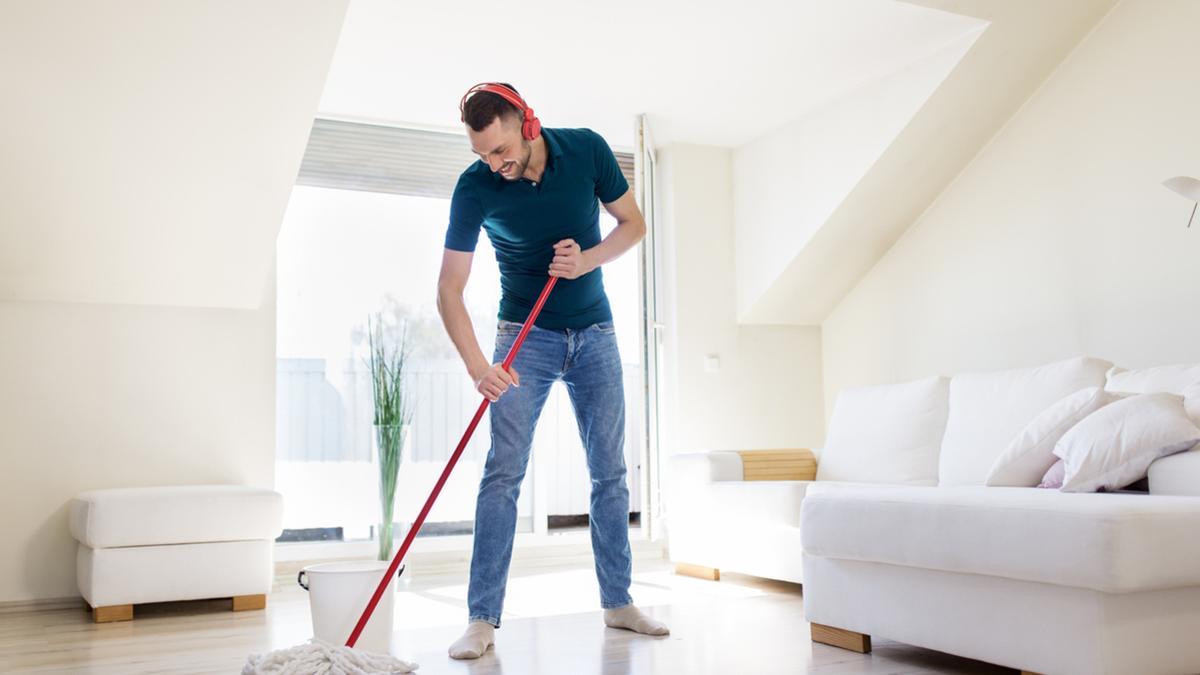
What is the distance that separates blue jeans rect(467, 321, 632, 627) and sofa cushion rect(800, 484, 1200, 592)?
0.59 meters

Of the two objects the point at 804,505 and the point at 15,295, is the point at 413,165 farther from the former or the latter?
the point at 804,505

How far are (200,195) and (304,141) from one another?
457mm

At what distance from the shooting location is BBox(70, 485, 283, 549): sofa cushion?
11.5ft

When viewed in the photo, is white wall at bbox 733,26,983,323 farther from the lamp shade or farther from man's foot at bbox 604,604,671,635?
man's foot at bbox 604,604,671,635

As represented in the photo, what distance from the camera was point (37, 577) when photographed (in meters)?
3.87

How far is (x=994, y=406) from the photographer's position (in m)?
3.43

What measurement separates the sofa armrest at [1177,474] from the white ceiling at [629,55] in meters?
2.00

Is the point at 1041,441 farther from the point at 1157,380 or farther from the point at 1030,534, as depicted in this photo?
the point at 1030,534

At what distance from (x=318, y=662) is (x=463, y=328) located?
Result: 89 cm

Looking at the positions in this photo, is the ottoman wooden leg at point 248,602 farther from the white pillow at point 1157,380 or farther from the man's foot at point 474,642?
the white pillow at point 1157,380

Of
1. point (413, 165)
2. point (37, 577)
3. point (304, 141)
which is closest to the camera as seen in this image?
point (304, 141)

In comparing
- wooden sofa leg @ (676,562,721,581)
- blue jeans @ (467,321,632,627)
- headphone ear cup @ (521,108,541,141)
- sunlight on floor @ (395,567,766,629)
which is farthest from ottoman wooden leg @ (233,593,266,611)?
headphone ear cup @ (521,108,541,141)

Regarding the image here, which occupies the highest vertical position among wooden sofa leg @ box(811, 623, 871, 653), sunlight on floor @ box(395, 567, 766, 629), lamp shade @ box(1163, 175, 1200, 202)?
lamp shade @ box(1163, 175, 1200, 202)

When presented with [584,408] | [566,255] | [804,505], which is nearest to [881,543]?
[804,505]
